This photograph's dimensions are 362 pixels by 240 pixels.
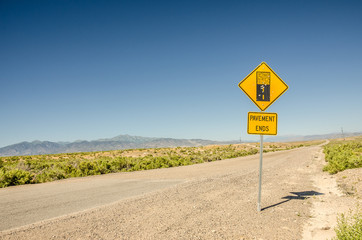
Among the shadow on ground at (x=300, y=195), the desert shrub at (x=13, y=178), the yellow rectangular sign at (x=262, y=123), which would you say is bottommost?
the desert shrub at (x=13, y=178)

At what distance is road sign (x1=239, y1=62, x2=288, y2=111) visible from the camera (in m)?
6.19

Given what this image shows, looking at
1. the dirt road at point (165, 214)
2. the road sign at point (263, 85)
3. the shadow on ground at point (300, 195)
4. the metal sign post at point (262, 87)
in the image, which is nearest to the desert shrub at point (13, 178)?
the dirt road at point (165, 214)

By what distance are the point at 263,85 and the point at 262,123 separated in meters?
1.06

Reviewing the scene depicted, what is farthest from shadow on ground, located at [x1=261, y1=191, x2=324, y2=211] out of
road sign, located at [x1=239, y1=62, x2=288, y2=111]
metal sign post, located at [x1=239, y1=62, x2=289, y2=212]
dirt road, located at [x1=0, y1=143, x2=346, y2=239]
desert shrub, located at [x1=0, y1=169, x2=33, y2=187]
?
desert shrub, located at [x1=0, y1=169, x2=33, y2=187]

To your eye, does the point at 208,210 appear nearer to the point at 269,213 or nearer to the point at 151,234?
the point at 269,213

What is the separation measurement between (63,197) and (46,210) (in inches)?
70.3

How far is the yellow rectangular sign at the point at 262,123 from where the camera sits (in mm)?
5953

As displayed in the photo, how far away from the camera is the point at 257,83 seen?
246 inches

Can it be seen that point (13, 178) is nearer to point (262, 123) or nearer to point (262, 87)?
point (262, 123)

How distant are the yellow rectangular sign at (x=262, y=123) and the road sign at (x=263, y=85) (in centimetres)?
27

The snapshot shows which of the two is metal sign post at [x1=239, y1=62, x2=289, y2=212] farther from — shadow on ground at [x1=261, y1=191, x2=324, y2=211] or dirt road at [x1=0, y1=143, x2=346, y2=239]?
shadow on ground at [x1=261, y1=191, x2=324, y2=211]

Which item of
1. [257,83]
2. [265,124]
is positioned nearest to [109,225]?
[265,124]

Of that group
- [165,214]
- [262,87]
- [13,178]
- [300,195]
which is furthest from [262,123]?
[13,178]

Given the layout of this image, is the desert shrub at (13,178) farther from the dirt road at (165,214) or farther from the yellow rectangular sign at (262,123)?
the yellow rectangular sign at (262,123)
